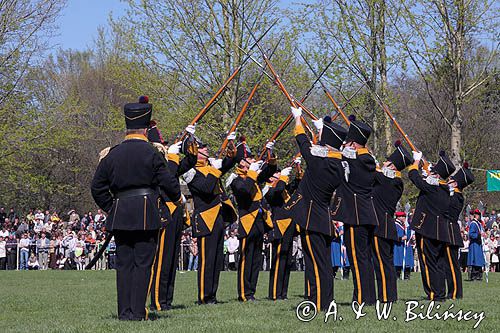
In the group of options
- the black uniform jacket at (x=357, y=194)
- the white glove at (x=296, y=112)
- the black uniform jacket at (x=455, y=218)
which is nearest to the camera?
the white glove at (x=296, y=112)

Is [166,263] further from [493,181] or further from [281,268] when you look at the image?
[493,181]

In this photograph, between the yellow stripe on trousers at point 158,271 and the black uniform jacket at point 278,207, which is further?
the black uniform jacket at point 278,207

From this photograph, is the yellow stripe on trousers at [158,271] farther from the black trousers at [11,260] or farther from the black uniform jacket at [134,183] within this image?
the black trousers at [11,260]

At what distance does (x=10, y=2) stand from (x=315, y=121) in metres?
24.5

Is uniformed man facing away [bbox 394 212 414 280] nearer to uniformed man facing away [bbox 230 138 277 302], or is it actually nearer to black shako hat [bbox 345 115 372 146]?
uniformed man facing away [bbox 230 138 277 302]

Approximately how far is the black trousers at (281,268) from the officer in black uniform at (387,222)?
145 centimetres

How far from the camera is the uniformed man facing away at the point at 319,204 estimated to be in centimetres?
1104

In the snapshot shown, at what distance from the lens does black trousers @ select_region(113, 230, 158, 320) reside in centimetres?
972

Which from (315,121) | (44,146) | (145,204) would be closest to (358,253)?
(315,121)

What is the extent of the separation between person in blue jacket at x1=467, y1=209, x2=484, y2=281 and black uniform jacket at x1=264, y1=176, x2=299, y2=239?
932 centimetres

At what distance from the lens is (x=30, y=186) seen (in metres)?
38.0

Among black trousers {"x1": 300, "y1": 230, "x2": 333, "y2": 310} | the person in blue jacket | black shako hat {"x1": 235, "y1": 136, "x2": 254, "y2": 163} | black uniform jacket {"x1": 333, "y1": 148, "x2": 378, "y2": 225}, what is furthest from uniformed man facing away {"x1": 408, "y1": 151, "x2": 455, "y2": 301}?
the person in blue jacket

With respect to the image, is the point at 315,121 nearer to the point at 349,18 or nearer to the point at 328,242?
the point at 328,242

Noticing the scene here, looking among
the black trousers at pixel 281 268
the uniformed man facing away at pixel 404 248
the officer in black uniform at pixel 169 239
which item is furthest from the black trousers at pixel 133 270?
the uniformed man facing away at pixel 404 248
